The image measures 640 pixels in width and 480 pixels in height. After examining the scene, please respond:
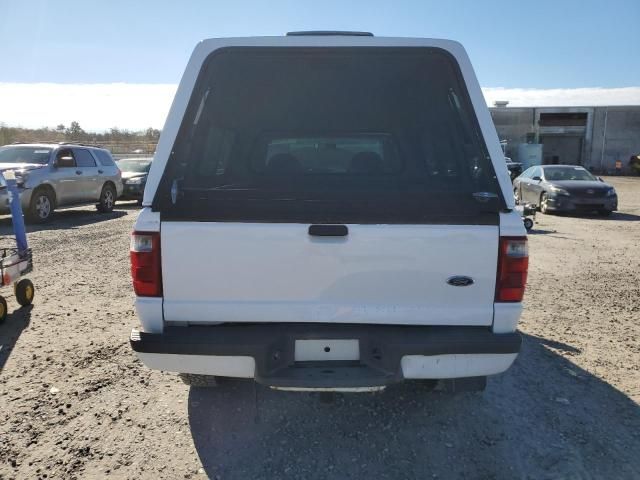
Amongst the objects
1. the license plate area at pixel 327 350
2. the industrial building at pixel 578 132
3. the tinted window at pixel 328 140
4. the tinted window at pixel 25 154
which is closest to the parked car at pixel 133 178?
the tinted window at pixel 25 154

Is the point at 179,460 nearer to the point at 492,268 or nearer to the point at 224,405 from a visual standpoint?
the point at 224,405

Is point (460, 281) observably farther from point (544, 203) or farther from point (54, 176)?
point (544, 203)

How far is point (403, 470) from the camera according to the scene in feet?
8.57

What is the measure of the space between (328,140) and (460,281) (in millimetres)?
2140

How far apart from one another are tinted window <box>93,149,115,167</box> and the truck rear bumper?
12518 mm

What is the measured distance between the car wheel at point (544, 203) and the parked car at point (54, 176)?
12.1m

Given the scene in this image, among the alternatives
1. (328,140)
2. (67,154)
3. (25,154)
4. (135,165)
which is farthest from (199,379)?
(135,165)

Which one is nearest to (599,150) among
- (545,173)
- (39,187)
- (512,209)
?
(545,173)

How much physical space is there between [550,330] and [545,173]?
35.8 ft

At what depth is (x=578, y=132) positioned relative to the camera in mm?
41875

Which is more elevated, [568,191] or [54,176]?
[54,176]

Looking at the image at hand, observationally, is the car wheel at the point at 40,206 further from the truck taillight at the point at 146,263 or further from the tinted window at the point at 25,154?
Result: the truck taillight at the point at 146,263

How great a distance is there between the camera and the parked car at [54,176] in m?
10.8

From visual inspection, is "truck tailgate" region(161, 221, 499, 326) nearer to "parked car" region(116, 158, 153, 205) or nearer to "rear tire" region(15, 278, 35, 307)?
"rear tire" region(15, 278, 35, 307)
